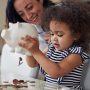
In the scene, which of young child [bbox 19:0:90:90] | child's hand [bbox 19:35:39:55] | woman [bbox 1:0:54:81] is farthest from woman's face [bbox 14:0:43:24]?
child's hand [bbox 19:35:39:55]

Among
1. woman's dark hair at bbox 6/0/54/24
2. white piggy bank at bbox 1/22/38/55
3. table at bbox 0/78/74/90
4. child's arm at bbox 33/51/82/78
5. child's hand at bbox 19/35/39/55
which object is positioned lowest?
table at bbox 0/78/74/90

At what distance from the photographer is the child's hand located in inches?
35.4

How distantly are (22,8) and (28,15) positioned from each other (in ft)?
0.16

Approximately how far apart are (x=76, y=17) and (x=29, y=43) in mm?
240

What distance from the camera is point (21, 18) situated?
5.05ft

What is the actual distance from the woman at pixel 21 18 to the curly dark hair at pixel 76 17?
0.81 feet

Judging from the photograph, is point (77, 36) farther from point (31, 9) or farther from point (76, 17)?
point (31, 9)

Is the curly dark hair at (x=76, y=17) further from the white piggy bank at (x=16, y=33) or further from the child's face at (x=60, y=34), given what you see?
the white piggy bank at (x=16, y=33)

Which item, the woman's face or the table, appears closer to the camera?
the table

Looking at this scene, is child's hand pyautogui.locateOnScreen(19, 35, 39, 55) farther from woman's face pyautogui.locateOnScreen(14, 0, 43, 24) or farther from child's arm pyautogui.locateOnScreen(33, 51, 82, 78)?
woman's face pyautogui.locateOnScreen(14, 0, 43, 24)

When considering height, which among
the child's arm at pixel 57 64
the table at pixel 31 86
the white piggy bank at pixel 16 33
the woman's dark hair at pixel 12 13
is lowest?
the table at pixel 31 86

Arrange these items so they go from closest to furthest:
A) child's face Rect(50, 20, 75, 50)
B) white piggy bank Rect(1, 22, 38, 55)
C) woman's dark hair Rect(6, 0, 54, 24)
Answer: white piggy bank Rect(1, 22, 38, 55)
child's face Rect(50, 20, 75, 50)
woman's dark hair Rect(6, 0, 54, 24)

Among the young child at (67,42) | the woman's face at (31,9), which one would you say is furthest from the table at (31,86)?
the woman's face at (31,9)

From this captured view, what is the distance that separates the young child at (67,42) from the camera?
3.23 ft
